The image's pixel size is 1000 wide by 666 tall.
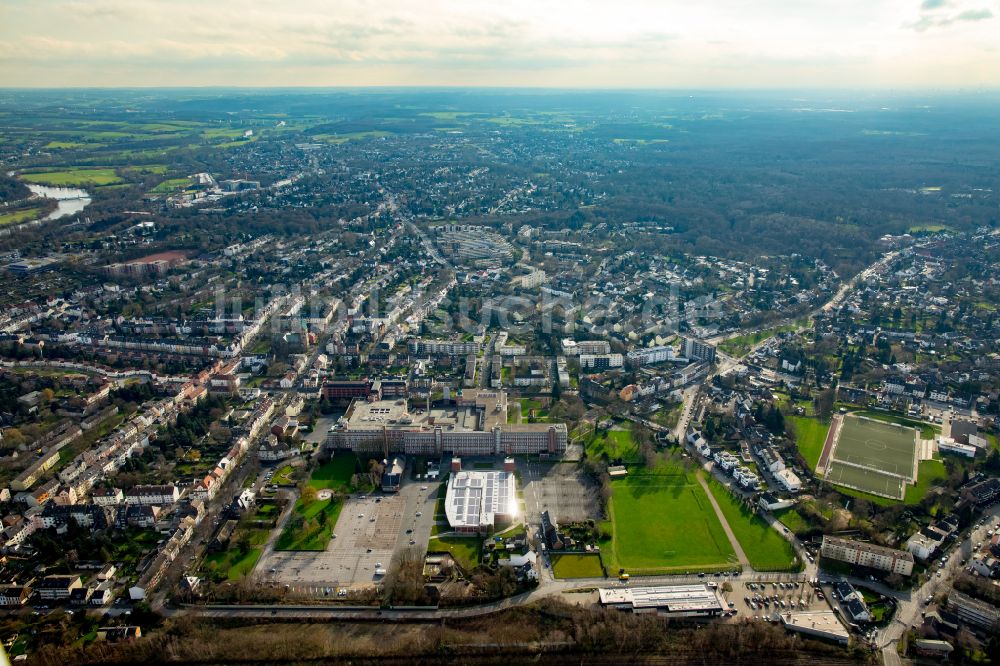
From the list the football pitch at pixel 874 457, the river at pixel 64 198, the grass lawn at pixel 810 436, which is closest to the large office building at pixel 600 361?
the grass lawn at pixel 810 436

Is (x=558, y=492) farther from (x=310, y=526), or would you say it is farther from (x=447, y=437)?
(x=310, y=526)

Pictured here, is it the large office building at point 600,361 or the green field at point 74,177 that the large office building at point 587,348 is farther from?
the green field at point 74,177

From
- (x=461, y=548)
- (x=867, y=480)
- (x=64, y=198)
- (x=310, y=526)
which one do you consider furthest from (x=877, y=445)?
(x=64, y=198)

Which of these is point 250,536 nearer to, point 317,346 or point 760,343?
point 317,346

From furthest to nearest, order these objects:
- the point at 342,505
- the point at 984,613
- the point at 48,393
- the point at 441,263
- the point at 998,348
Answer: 1. the point at 441,263
2. the point at 998,348
3. the point at 48,393
4. the point at 342,505
5. the point at 984,613

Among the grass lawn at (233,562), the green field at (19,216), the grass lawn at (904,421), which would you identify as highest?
the green field at (19,216)

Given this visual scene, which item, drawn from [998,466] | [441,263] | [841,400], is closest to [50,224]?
[441,263]
